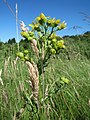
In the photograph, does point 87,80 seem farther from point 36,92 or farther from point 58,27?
point 36,92

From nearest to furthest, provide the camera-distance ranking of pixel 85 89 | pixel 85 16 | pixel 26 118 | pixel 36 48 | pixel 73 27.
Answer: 1. pixel 36 48
2. pixel 26 118
3. pixel 85 89
4. pixel 85 16
5. pixel 73 27

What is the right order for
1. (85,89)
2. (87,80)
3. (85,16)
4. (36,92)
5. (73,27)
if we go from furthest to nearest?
(73,27)
(85,16)
(87,80)
(85,89)
(36,92)

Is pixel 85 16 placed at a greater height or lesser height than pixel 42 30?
greater

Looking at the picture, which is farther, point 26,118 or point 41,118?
point 26,118

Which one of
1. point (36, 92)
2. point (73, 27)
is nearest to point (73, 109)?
point (36, 92)

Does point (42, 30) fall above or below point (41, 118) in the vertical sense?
above

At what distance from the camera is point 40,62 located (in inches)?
58.5

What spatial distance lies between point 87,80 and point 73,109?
659 mm

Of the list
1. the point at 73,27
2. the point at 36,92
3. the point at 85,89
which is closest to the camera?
the point at 36,92

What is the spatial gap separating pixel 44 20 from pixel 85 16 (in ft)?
5.37

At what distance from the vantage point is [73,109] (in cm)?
217

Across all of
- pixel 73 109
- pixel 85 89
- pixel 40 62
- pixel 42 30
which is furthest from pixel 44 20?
pixel 85 89

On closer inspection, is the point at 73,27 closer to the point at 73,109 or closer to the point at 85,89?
the point at 85,89

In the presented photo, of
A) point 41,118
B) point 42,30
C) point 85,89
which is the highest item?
point 42,30
